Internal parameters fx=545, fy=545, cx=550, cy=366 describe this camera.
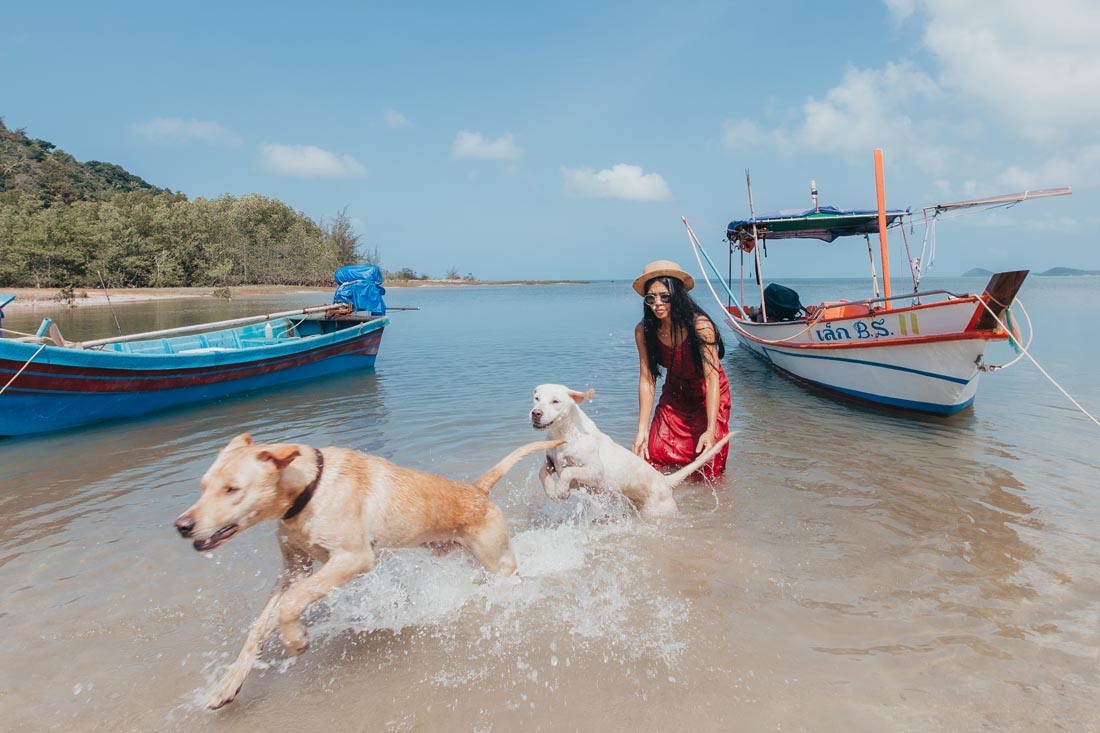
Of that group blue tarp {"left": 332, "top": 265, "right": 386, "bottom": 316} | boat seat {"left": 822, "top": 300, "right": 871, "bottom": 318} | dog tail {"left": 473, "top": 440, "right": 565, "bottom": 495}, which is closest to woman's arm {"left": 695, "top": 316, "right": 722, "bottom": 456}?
dog tail {"left": 473, "top": 440, "right": 565, "bottom": 495}

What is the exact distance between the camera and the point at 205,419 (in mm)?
10523

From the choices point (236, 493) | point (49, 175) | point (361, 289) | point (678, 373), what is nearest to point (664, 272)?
point (678, 373)

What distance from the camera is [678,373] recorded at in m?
6.43

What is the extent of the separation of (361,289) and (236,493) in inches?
632

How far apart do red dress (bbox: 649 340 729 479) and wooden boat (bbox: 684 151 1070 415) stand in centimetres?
314

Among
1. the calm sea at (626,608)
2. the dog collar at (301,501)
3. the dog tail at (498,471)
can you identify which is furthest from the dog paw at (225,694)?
the dog tail at (498,471)

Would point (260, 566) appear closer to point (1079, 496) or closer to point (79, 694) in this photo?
point (79, 694)

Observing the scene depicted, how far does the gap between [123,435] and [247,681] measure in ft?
26.6

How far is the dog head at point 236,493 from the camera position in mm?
2480

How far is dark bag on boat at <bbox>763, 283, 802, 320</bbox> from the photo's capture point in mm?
15281

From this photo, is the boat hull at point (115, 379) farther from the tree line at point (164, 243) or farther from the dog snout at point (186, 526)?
the tree line at point (164, 243)

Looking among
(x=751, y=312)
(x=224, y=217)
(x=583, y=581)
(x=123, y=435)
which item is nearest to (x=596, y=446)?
(x=583, y=581)

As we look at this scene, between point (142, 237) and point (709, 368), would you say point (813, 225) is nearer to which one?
point (709, 368)

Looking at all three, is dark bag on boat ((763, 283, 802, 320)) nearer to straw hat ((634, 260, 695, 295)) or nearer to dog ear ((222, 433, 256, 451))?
straw hat ((634, 260, 695, 295))
